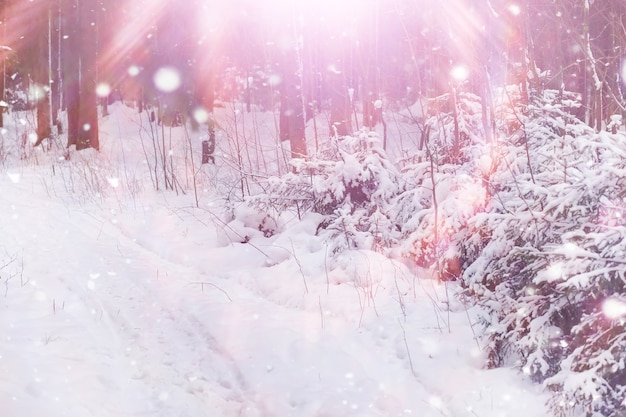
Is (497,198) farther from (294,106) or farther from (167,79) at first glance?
(167,79)

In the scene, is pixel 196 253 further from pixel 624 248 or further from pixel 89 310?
pixel 624 248

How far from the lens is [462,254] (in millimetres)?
4234

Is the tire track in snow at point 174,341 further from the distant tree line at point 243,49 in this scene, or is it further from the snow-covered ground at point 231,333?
the distant tree line at point 243,49

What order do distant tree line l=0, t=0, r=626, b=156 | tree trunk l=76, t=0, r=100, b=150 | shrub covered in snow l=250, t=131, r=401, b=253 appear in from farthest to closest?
tree trunk l=76, t=0, r=100, b=150, distant tree line l=0, t=0, r=626, b=156, shrub covered in snow l=250, t=131, r=401, b=253

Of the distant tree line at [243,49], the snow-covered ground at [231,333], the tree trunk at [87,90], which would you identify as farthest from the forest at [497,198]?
the tree trunk at [87,90]

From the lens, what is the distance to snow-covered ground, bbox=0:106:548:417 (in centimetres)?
303

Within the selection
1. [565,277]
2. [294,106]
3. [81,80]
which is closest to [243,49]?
[81,80]

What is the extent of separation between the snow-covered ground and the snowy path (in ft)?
0.04

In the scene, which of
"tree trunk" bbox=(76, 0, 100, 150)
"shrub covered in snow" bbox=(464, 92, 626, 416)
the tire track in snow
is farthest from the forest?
"tree trunk" bbox=(76, 0, 100, 150)

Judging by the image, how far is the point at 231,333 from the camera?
3992mm

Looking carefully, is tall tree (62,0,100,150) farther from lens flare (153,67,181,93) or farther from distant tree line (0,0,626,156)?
lens flare (153,67,181,93)

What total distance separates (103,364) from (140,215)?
4.74 metres

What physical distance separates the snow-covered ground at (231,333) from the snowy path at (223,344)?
0.01m

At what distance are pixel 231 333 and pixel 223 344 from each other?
176mm
